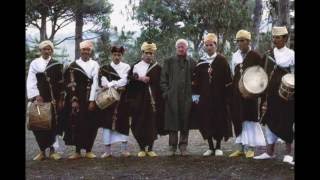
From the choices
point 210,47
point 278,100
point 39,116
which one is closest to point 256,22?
point 210,47

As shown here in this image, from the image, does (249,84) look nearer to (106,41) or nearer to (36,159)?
(36,159)

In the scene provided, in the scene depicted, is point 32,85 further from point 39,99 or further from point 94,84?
point 94,84

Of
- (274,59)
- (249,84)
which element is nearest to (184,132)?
(249,84)

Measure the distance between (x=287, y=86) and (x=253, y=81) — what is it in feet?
2.29

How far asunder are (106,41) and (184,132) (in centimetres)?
1206

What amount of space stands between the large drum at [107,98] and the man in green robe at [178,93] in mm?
737

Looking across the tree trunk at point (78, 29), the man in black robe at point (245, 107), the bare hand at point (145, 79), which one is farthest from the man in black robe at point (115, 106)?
the tree trunk at point (78, 29)

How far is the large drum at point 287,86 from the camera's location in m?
6.28

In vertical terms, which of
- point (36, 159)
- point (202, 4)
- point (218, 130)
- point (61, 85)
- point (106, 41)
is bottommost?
point (36, 159)

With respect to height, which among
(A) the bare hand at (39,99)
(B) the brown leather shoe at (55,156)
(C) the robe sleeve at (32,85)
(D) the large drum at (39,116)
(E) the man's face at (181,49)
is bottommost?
(B) the brown leather shoe at (55,156)

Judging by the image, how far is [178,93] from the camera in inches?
298

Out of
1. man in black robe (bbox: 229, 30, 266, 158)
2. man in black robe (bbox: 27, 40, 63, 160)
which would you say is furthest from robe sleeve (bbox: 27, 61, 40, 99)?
man in black robe (bbox: 229, 30, 266, 158)

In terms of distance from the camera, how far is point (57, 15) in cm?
1625

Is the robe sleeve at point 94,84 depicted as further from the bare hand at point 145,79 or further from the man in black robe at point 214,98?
the man in black robe at point 214,98
